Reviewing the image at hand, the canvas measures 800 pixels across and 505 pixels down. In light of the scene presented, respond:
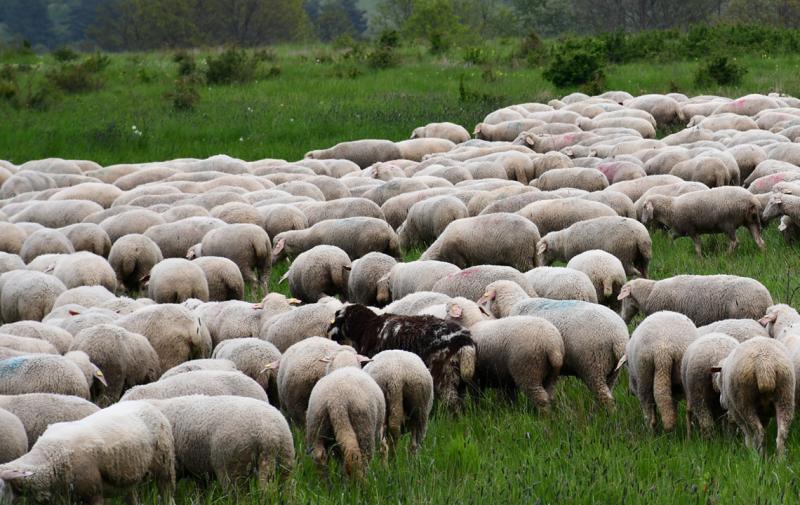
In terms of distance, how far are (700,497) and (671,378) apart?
1653 mm

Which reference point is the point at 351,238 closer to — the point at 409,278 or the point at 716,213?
the point at 409,278

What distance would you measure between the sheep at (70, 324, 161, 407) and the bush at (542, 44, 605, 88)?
2135cm

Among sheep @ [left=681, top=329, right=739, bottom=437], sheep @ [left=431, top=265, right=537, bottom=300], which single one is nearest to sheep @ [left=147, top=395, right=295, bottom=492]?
sheep @ [left=681, top=329, right=739, bottom=437]

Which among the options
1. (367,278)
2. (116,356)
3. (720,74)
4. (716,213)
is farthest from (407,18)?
(116,356)

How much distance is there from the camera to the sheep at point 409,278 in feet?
37.2

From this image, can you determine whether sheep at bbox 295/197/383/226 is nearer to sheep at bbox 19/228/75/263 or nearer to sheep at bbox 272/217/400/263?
sheep at bbox 272/217/400/263

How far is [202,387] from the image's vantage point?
7.67 metres

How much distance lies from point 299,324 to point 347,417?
289 centimetres

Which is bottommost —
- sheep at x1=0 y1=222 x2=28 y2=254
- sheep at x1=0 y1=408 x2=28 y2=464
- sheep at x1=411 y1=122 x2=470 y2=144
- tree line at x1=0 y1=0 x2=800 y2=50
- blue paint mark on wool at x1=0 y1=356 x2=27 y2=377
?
tree line at x1=0 y1=0 x2=800 y2=50

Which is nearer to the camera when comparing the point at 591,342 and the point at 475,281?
the point at 591,342

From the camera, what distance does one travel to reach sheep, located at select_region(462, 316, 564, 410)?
27.2 ft

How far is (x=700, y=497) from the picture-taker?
633cm

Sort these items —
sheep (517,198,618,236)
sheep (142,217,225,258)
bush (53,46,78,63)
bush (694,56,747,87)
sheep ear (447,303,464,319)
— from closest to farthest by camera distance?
sheep ear (447,303,464,319), sheep (517,198,618,236), sheep (142,217,225,258), bush (694,56,747,87), bush (53,46,78,63)

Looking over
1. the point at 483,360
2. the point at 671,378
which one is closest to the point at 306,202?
the point at 483,360
